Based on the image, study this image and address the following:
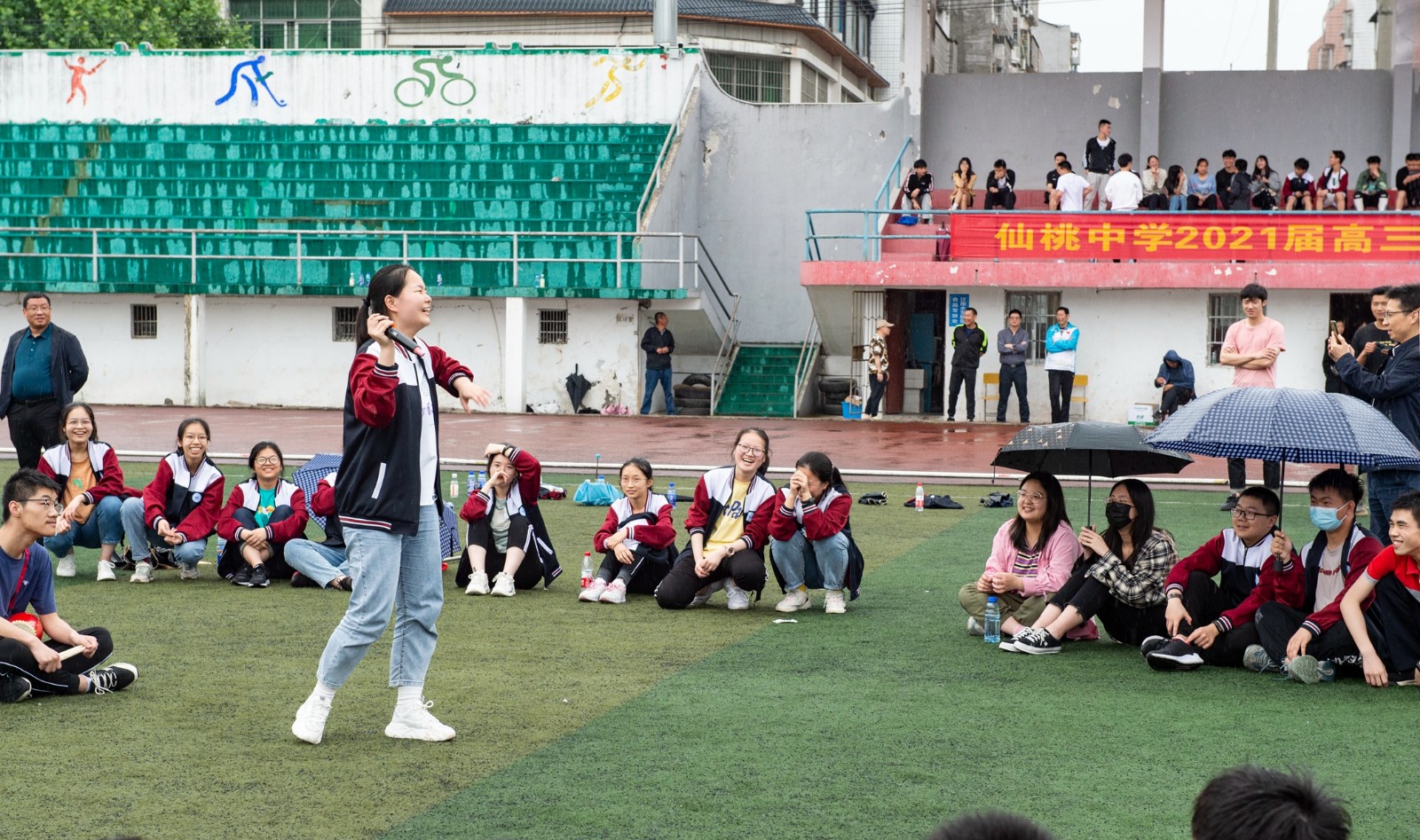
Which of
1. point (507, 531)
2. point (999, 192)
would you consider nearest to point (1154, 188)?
point (999, 192)

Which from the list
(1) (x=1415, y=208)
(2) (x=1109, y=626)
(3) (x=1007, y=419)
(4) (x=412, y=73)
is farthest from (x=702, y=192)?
(2) (x=1109, y=626)

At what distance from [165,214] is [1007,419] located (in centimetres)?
1659

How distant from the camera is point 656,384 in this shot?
28.3 metres

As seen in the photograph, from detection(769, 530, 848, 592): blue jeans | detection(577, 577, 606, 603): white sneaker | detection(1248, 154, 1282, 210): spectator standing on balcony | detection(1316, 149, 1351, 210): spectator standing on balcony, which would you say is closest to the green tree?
detection(1248, 154, 1282, 210): spectator standing on balcony

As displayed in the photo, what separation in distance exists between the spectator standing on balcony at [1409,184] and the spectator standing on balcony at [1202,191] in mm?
→ 2843

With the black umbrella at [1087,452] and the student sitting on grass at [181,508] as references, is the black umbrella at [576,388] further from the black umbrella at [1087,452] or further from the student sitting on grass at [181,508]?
the black umbrella at [1087,452]

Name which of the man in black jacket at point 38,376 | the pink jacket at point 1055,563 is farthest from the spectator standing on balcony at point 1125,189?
the pink jacket at point 1055,563

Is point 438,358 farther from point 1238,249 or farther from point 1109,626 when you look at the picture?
point 1238,249

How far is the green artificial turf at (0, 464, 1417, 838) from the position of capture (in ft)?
17.9

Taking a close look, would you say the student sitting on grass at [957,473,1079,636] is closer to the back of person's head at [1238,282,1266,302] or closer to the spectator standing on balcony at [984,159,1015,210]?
the back of person's head at [1238,282,1266,302]

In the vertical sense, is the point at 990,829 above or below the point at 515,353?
below

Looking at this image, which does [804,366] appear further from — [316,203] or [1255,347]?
[1255,347]

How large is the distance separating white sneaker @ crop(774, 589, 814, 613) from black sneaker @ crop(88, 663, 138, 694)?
3.92 meters

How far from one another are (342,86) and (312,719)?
29.0 meters
